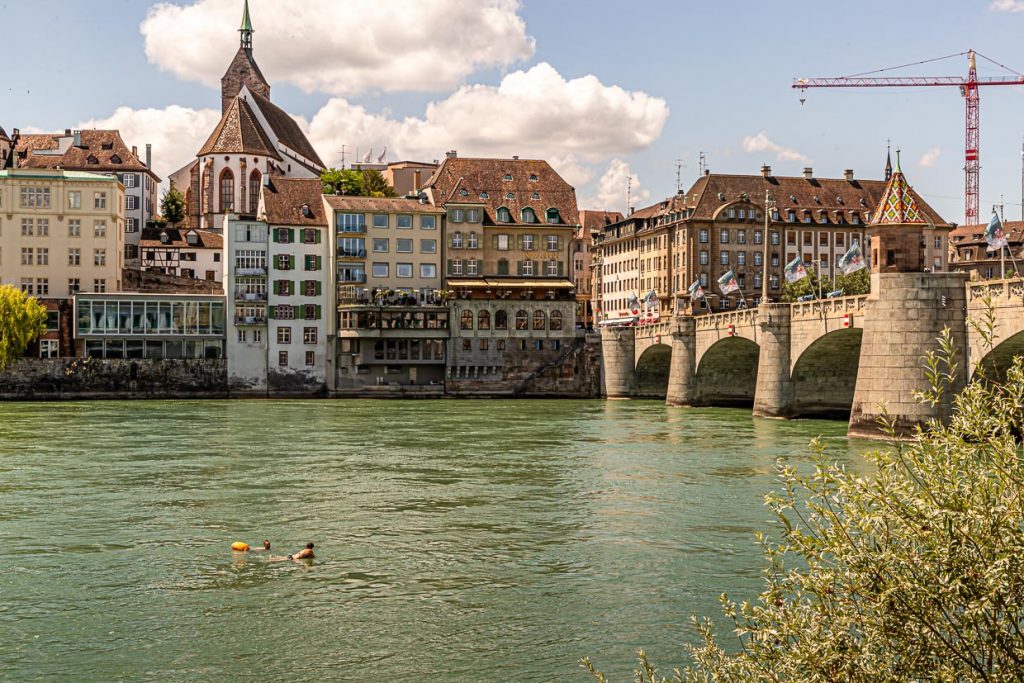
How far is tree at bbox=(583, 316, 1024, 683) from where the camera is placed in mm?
10320

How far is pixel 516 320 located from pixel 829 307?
42866mm

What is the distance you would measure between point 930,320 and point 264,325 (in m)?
59.3

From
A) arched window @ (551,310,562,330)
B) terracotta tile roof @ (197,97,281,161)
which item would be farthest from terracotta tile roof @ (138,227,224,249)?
arched window @ (551,310,562,330)

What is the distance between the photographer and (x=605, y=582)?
24312mm

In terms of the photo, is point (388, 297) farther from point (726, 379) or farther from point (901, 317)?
point (901, 317)

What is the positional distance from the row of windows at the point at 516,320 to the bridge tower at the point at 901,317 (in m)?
48.4

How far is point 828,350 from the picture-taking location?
62312 millimetres

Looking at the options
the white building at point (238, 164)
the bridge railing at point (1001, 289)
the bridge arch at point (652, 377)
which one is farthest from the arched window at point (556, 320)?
the bridge railing at point (1001, 289)

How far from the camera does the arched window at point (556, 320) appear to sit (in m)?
99.9

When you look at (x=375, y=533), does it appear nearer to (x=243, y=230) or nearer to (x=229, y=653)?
(x=229, y=653)

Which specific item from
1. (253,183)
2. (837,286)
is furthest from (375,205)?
(837,286)

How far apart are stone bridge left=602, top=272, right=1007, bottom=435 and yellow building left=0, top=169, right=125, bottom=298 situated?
40.4 metres

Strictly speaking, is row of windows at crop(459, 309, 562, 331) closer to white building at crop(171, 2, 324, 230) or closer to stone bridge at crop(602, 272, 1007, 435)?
stone bridge at crop(602, 272, 1007, 435)

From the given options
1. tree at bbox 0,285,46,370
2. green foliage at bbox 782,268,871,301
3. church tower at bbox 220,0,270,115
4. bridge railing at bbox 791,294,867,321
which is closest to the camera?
bridge railing at bbox 791,294,867,321
